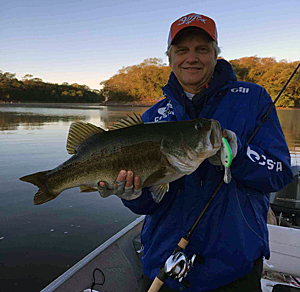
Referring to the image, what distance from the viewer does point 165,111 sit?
257 cm

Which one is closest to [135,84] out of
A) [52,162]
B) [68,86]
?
[68,86]

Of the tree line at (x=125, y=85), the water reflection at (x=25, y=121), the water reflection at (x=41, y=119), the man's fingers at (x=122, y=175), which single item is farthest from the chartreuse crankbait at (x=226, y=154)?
the tree line at (x=125, y=85)

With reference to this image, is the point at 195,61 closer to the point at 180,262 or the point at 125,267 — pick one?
the point at 180,262

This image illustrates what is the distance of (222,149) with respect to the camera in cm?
176

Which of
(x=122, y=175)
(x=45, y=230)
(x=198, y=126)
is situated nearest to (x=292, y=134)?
(x=45, y=230)

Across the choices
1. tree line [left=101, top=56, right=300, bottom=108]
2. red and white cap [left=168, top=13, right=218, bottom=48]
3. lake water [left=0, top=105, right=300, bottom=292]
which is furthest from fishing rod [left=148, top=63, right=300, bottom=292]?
tree line [left=101, top=56, right=300, bottom=108]

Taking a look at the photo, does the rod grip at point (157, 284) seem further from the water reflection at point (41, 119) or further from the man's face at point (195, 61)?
the water reflection at point (41, 119)

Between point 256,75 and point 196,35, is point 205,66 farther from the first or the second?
point 256,75

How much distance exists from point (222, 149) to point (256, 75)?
9622 cm

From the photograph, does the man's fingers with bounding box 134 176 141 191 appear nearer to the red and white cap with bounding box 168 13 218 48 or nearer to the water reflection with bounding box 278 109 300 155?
the red and white cap with bounding box 168 13 218 48

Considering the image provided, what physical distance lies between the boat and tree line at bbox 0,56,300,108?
90931 millimetres

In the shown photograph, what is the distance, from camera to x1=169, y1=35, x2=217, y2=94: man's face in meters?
2.37

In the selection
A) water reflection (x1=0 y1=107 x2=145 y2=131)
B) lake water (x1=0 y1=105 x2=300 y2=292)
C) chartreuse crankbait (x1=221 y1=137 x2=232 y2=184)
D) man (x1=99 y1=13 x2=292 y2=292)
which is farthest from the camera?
water reflection (x1=0 y1=107 x2=145 y2=131)

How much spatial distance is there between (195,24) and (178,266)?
2.13 m
